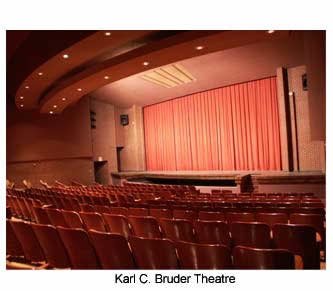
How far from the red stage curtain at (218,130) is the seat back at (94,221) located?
9423 mm

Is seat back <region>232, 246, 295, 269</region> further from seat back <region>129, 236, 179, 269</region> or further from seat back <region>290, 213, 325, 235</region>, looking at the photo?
seat back <region>290, 213, 325, 235</region>

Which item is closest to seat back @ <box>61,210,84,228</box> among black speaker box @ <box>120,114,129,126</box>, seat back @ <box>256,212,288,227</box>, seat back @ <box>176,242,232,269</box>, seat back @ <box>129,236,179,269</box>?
seat back @ <box>129,236,179,269</box>

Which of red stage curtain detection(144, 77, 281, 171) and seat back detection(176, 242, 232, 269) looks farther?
red stage curtain detection(144, 77, 281, 171)

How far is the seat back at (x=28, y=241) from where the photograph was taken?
8.25 feet

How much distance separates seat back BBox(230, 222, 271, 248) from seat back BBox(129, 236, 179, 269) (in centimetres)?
71

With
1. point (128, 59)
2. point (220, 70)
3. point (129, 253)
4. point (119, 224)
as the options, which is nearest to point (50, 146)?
point (128, 59)

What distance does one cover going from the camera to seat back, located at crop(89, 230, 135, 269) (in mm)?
2055

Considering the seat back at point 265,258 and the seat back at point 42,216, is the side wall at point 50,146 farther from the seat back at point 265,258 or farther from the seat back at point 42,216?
the seat back at point 265,258

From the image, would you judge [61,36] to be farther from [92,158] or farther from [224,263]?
[92,158]

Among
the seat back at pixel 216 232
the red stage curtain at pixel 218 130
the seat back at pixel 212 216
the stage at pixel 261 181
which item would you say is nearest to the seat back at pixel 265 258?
the seat back at pixel 216 232

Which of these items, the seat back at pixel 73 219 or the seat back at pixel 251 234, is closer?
the seat back at pixel 251 234

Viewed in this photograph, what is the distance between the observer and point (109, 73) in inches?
303
